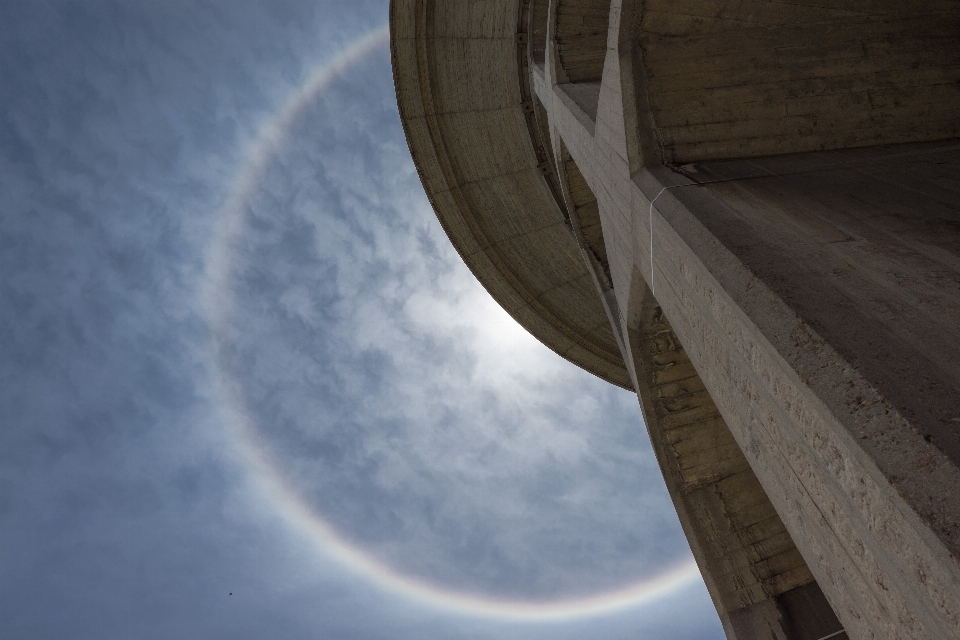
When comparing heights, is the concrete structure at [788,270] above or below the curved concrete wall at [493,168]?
below

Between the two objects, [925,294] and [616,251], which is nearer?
[925,294]

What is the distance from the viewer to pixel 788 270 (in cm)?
271

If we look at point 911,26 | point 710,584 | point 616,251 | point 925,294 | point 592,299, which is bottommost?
point 925,294

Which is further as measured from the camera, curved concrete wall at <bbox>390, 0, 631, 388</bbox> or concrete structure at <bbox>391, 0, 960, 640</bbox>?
curved concrete wall at <bbox>390, 0, 631, 388</bbox>

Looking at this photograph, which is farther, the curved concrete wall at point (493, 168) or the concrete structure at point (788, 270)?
the curved concrete wall at point (493, 168)

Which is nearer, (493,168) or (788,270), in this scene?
(788,270)

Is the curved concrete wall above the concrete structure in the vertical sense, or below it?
above

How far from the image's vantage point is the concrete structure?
1945 mm

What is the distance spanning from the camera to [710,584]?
19.4 ft

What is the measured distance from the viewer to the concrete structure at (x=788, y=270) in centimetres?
195

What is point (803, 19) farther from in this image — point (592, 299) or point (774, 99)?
point (592, 299)

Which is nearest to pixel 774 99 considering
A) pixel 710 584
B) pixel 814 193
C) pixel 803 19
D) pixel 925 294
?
pixel 803 19

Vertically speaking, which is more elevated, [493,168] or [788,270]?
[493,168]

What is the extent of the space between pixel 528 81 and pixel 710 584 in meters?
9.37
